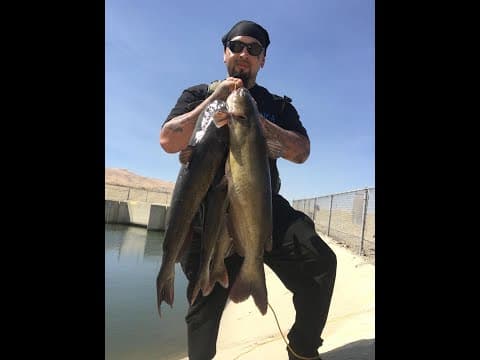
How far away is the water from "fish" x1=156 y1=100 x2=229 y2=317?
4797 mm

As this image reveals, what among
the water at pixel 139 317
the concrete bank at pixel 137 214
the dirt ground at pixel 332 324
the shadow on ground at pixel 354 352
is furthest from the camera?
the concrete bank at pixel 137 214

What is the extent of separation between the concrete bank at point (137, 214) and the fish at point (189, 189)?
24903 millimetres

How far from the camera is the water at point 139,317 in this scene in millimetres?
6367

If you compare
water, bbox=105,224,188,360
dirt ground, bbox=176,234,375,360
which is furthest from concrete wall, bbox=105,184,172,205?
dirt ground, bbox=176,234,375,360

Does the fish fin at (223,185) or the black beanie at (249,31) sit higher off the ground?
the black beanie at (249,31)

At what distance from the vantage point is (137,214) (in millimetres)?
28125

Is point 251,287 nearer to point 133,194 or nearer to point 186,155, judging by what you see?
point 186,155

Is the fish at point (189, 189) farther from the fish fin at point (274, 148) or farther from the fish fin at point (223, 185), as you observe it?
the fish fin at point (274, 148)

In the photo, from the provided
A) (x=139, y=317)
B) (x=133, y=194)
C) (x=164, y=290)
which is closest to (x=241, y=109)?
(x=164, y=290)

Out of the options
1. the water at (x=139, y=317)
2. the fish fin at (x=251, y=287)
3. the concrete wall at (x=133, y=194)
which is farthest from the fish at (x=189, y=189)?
the concrete wall at (x=133, y=194)
